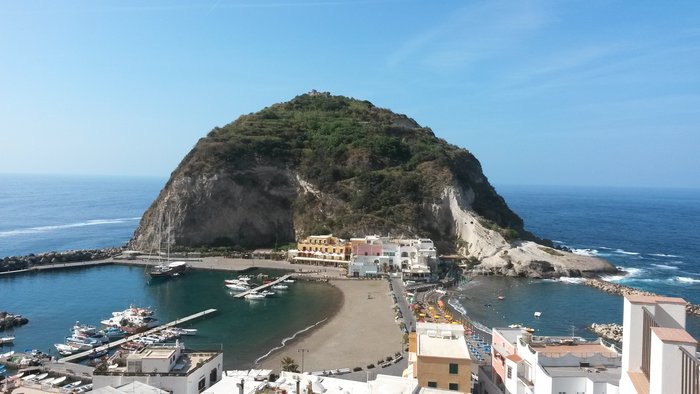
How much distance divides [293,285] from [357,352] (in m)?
22.8

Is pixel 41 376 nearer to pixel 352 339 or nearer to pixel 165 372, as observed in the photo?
pixel 165 372

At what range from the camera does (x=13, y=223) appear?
107 metres

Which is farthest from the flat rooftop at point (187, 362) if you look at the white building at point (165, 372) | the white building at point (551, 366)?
the white building at point (551, 366)

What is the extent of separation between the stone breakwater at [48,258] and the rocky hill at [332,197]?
216 inches

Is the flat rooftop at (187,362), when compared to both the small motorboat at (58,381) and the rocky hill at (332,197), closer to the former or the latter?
the small motorboat at (58,381)

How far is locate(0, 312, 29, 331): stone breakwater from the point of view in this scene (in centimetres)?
3972

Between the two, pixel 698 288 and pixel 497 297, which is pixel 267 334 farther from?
pixel 698 288

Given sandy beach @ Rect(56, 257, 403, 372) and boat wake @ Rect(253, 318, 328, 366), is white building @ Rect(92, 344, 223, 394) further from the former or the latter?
boat wake @ Rect(253, 318, 328, 366)

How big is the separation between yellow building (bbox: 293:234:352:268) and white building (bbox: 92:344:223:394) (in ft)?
140

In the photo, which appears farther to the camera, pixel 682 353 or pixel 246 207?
pixel 246 207

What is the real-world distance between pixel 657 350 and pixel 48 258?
72025 millimetres

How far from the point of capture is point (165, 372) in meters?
18.7

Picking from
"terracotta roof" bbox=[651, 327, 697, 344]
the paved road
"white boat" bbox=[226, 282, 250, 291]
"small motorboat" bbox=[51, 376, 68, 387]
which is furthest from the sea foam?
"terracotta roof" bbox=[651, 327, 697, 344]

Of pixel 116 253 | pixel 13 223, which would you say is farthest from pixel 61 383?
pixel 13 223
